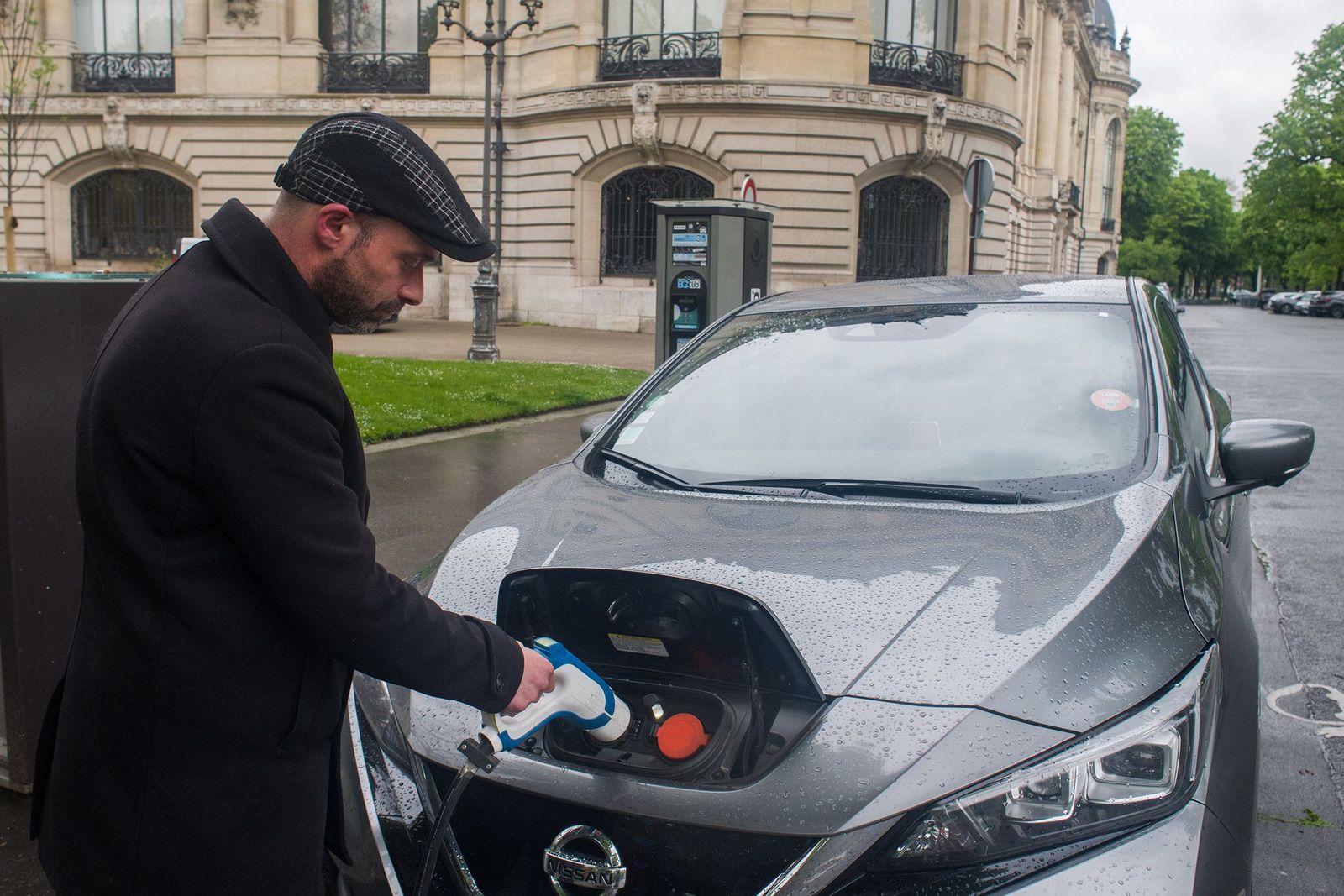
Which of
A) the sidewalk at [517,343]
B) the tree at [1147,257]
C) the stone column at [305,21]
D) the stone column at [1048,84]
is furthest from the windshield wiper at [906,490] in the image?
the tree at [1147,257]

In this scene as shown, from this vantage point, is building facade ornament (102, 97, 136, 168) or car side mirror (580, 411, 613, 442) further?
building facade ornament (102, 97, 136, 168)

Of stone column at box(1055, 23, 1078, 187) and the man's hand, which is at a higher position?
stone column at box(1055, 23, 1078, 187)

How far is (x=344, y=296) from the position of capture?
172 centimetres

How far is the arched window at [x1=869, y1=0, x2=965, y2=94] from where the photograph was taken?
28484 millimetres

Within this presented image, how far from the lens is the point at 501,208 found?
30094 millimetres

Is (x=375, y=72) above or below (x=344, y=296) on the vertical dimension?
above

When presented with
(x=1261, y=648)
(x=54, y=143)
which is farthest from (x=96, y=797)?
(x=54, y=143)

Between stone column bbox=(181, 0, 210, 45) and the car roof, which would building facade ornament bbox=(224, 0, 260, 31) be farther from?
the car roof

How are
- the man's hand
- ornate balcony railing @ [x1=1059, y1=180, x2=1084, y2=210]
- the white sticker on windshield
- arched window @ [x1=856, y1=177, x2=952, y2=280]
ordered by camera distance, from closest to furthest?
the man's hand < the white sticker on windshield < arched window @ [x1=856, y1=177, x2=952, y2=280] < ornate balcony railing @ [x1=1059, y1=180, x2=1084, y2=210]

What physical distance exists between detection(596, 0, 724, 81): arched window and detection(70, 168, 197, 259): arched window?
13.0 meters

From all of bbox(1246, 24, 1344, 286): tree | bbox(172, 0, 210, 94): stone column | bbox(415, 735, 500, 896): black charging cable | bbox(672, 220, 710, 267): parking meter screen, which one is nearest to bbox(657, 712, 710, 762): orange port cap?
bbox(415, 735, 500, 896): black charging cable

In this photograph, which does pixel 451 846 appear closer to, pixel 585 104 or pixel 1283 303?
pixel 585 104

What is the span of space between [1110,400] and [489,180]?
71.4 ft

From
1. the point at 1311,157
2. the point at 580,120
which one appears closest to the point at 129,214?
the point at 580,120
